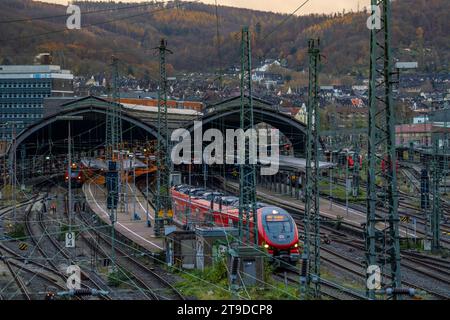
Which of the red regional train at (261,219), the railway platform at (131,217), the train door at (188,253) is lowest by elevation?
the railway platform at (131,217)

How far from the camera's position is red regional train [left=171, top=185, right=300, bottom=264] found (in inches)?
851

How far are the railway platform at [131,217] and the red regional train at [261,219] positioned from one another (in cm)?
162

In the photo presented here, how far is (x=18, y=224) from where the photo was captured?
108 ft

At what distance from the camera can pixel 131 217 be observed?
36281mm

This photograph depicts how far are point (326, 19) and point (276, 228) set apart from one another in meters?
167

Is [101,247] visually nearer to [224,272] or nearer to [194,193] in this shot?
[194,193]

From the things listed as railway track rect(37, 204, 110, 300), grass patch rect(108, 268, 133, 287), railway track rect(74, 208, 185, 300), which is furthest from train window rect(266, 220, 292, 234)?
railway track rect(37, 204, 110, 300)

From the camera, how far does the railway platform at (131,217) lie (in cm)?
2745

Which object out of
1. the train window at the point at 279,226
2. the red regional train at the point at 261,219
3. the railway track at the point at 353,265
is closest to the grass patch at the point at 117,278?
the red regional train at the point at 261,219

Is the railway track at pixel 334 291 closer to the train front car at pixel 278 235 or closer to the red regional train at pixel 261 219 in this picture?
the red regional train at pixel 261 219

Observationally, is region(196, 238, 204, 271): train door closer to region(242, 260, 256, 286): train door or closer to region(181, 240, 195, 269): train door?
region(181, 240, 195, 269): train door

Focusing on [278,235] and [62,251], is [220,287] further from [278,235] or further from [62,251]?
[62,251]

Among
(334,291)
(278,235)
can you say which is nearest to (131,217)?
(278,235)

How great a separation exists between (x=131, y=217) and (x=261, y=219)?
50.2 ft
